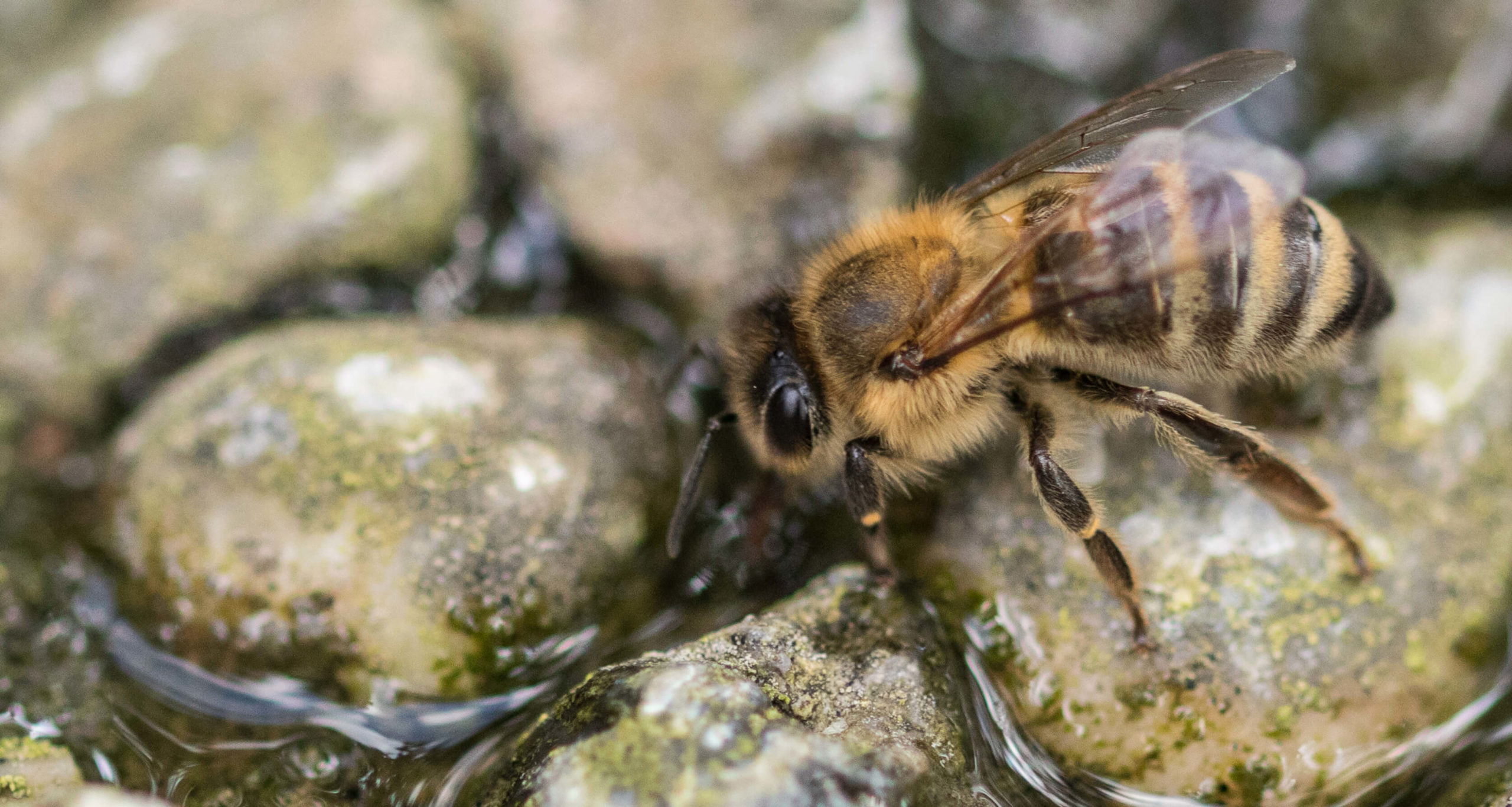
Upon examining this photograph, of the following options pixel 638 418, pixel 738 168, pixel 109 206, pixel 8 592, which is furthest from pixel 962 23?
pixel 8 592

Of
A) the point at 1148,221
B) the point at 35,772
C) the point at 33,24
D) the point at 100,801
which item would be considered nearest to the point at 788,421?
the point at 1148,221

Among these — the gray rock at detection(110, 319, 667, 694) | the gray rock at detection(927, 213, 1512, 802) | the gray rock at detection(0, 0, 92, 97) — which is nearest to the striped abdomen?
the gray rock at detection(927, 213, 1512, 802)

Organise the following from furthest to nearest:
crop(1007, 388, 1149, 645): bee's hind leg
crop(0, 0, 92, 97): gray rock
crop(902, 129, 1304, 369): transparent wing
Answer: crop(0, 0, 92, 97): gray rock
crop(1007, 388, 1149, 645): bee's hind leg
crop(902, 129, 1304, 369): transparent wing

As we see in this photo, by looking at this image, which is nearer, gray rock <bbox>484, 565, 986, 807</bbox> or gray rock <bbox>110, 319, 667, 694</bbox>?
gray rock <bbox>484, 565, 986, 807</bbox>

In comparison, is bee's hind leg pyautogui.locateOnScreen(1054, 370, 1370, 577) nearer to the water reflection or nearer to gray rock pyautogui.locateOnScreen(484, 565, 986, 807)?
the water reflection

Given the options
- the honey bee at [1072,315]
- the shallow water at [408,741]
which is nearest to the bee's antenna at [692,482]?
the honey bee at [1072,315]

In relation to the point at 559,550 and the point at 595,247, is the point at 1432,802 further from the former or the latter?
the point at 595,247

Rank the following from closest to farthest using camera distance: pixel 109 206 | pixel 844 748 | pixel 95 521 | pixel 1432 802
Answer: pixel 844 748
pixel 1432 802
pixel 95 521
pixel 109 206
